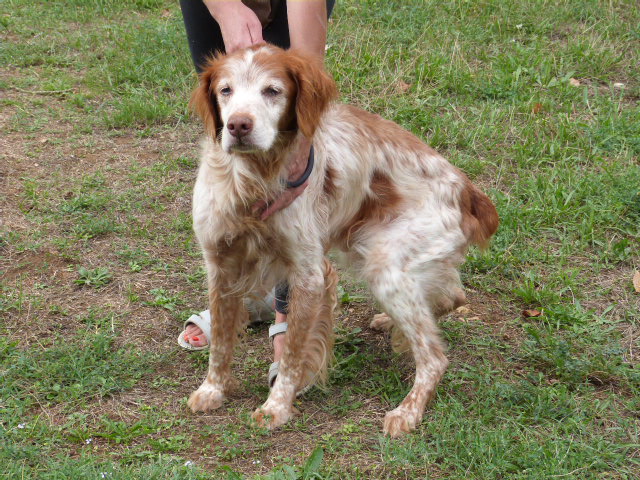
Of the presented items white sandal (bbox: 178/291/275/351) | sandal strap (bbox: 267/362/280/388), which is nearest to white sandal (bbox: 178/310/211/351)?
white sandal (bbox: 178/291/275/351)

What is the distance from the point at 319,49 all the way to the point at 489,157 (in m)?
2.08

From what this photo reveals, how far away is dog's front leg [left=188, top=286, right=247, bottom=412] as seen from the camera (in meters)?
3.18

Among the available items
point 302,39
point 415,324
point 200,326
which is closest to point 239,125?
point 302,39

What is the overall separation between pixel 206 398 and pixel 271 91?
4.18ft

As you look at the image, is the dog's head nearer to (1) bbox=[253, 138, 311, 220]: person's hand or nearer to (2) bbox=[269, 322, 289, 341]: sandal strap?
(1) bbox=[253, 138, 311, 220]: person's hand

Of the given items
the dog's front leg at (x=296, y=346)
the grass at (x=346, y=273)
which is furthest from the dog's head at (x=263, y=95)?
the grass at (x=346, y=273)

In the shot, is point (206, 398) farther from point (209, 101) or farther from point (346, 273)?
point (209, 101)

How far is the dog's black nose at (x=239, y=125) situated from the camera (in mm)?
2611

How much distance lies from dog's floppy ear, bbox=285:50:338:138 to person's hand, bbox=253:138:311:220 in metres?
0.12

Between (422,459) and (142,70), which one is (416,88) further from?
(422,459)

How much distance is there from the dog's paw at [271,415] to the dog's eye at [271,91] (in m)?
1.22

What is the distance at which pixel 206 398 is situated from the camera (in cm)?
315

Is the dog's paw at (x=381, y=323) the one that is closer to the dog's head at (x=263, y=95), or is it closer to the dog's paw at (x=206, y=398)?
the dog's paw at (x=206, y=398)

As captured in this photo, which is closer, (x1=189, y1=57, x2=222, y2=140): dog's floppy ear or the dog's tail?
(x1=189, y1=57, x2=222, y2=140): dog's floppy ear
